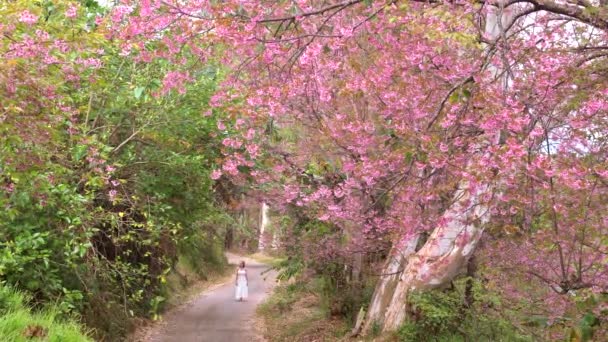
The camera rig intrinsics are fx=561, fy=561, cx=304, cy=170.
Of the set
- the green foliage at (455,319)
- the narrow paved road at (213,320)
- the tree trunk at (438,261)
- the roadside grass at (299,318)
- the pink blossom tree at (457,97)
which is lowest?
the narrow paved road at (213,320)

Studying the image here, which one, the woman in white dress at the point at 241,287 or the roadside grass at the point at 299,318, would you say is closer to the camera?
the roadside grass at the point at 299,318

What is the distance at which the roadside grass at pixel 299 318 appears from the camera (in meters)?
13.0

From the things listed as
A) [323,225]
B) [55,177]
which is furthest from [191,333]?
[55,177]

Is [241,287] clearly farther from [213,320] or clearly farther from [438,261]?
[438,261]

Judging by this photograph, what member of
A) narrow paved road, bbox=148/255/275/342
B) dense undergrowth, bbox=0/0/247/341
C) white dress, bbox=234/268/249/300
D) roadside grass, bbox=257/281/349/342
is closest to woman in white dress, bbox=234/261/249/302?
white dress, bbox=234/268/249/300

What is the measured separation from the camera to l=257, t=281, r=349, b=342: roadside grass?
1296cm

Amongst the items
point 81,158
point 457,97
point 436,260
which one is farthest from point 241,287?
point 457,97

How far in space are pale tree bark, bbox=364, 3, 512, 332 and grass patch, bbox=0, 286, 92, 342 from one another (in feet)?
13.9

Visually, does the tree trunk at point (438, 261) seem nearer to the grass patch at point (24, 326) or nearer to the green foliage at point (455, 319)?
the green foliage at point (455, 319)

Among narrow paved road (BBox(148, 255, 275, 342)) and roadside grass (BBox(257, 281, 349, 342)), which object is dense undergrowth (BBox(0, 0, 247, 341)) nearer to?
narrow paved road (BBox(148, 255, 275, 342))

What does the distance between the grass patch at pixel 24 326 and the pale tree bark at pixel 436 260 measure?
166 inches

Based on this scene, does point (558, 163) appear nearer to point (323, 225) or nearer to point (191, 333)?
point (323, 225)

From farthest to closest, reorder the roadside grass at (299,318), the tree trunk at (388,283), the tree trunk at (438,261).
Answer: the roadside grass at (299,318)
the tree trunk at (388,283)
the tree trunk at (438,261)

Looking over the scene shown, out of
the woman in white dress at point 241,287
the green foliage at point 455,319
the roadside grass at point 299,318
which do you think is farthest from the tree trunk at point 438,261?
the woman in white dress at point 241,287
